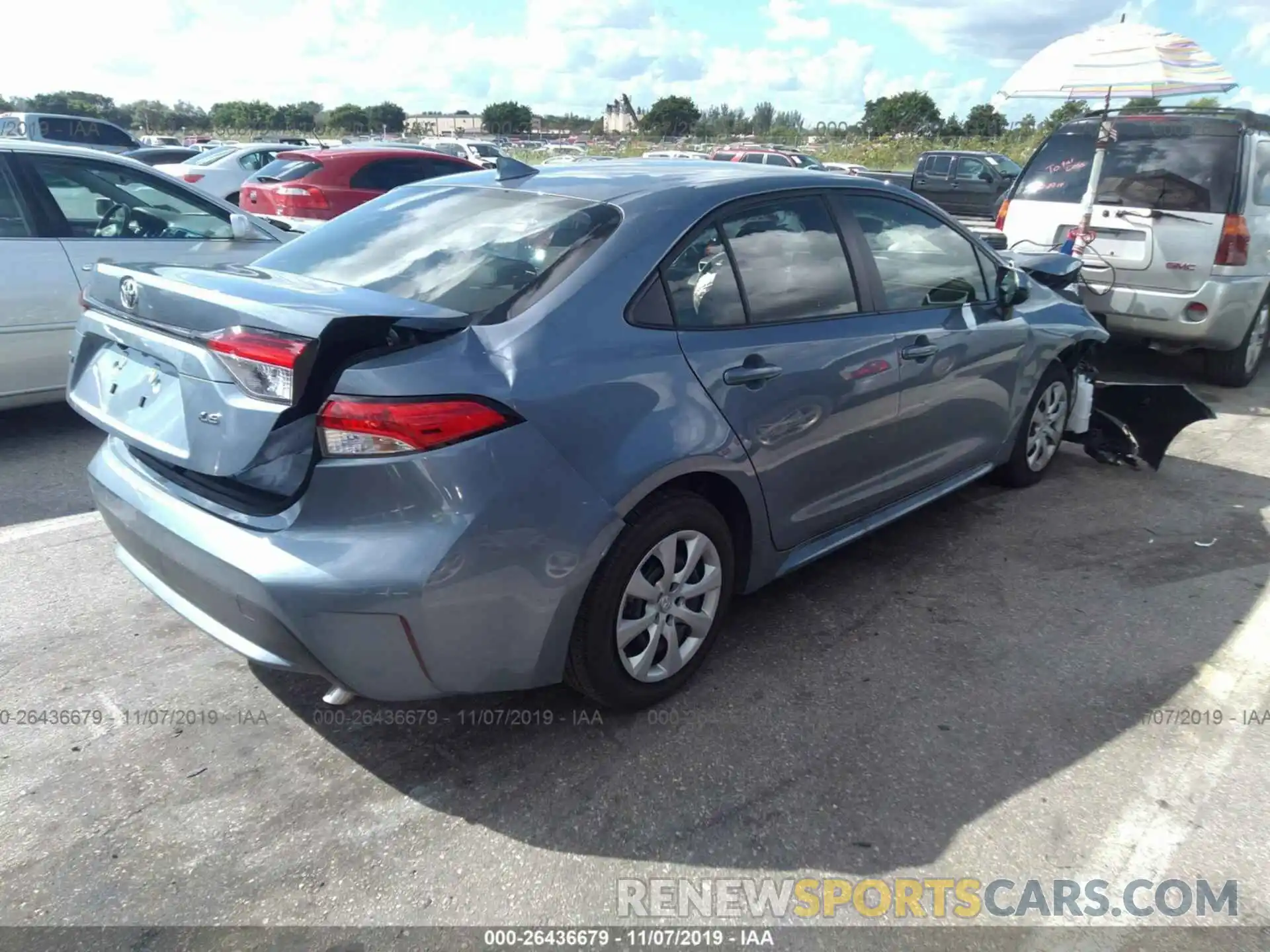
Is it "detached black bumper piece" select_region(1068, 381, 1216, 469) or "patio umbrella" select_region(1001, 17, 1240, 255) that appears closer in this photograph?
"detached black bumper piece" select_region(1068, 381, 1216, 469)

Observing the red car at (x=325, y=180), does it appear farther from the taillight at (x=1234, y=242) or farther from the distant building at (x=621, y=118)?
the distant building at (x=621, y=118)

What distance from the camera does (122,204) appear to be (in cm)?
545

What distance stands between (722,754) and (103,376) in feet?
7.31

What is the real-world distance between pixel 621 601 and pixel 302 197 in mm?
8964

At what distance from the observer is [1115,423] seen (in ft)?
17.6

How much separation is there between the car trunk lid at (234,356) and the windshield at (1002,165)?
20378 millimetres

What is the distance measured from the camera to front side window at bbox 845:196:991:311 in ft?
12.2

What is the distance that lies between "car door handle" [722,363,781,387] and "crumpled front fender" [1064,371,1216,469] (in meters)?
2.90

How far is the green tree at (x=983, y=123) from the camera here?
43.1 metres

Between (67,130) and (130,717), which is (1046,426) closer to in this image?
(130,717)

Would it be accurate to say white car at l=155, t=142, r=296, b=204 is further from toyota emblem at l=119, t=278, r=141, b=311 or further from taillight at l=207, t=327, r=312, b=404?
taillight at l=207, t=327, r=312, b=404

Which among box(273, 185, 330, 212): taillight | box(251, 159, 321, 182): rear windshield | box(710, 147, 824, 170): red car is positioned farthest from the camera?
box(710, 147, 824, 170): red car

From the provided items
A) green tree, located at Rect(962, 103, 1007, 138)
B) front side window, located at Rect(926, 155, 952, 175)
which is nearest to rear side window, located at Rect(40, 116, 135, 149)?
front side window, located at Rect(926, 155, 952, 175)

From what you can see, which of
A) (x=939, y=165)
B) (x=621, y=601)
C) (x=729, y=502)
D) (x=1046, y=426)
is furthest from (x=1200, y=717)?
(x=939, y=165)
